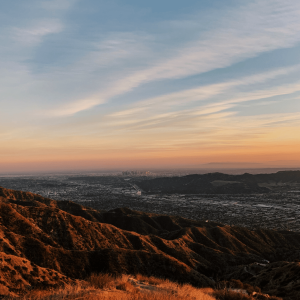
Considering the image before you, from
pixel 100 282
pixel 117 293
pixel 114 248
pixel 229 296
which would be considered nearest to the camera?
pixel 117 293

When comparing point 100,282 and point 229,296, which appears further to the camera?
point 229,296

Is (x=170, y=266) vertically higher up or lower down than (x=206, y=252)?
higher up

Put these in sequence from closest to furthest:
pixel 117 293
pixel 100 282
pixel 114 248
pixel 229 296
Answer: pixel 117 293
pixel 100 282
pixel 229 296
pixel 114 248

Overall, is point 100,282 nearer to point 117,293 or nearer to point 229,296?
point 117,293

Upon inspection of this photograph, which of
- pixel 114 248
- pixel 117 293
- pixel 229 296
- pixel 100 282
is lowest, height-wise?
pixel 114 248

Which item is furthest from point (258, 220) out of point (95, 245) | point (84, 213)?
point (95, 245)

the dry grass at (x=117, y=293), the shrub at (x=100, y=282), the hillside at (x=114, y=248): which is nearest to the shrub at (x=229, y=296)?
the dry grass at (x=117, y=293)

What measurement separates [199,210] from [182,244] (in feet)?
413

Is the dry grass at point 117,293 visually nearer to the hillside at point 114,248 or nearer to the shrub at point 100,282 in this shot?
the shrub at point 100,282

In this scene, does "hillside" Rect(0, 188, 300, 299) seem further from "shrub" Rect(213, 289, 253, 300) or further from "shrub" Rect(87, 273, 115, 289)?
"shrub" Rect(213, 289, 253, 300)

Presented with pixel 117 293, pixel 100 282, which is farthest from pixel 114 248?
pixel 117 293

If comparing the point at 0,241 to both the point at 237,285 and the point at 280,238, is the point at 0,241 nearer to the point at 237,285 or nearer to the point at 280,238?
the point at 237,285

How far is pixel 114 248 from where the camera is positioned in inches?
1831

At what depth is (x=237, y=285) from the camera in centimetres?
2506
